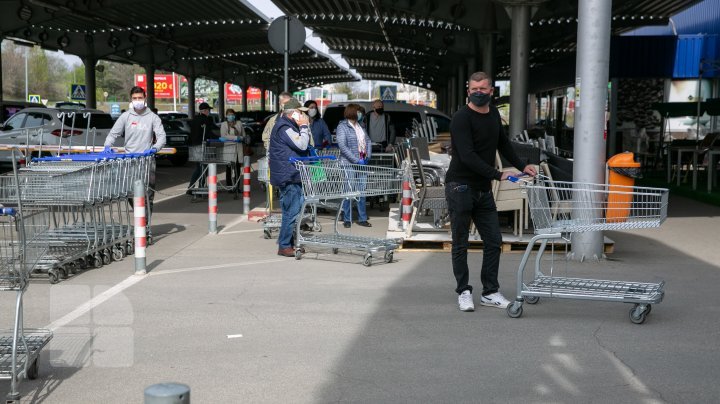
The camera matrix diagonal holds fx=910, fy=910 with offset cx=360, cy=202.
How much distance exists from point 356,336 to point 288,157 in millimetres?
4058

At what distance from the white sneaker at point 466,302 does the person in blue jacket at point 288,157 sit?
3.35 m

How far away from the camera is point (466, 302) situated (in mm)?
7711

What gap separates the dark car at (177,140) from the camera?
1183 inches

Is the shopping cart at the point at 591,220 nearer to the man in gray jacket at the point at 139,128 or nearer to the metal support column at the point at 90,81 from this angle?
the man in gray jacket at the point at 139,128

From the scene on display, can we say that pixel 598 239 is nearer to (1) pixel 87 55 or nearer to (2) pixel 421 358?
(2) pixel 421 358

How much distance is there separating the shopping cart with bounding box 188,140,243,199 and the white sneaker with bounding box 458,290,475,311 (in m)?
10.3

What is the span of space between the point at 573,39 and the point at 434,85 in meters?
37.3

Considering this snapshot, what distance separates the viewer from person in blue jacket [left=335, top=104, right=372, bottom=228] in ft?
44.7

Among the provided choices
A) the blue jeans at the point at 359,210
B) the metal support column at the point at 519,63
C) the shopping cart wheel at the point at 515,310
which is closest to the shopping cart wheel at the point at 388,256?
the shopping cart wheel at the point at 515,310

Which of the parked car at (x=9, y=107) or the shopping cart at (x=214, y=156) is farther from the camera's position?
the parked car at (x=9, y=107)

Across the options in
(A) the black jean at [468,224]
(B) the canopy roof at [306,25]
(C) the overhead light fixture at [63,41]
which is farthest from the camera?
(C) the overhead light fixture at [63,41]

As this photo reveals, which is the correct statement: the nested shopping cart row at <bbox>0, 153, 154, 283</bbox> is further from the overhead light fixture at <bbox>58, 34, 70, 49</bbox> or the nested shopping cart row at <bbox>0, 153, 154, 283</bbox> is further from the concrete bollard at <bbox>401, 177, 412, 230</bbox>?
the overhead light fixture at <bbox>58, 34, 70, 49</bbox>

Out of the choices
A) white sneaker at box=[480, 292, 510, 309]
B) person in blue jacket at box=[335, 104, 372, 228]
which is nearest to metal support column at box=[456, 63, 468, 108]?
person in blue jacket at box=[335, 104, 372, 228]

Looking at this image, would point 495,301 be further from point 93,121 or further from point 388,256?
point 93,121
